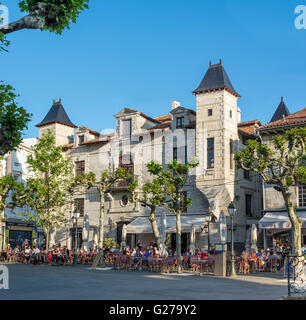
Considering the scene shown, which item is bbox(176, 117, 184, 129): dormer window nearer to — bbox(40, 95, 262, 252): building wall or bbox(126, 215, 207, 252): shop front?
bbox(40, 95, 262, 252): building wall

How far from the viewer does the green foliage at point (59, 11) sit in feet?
33.9

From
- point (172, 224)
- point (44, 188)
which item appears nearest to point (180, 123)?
point (172, 224)

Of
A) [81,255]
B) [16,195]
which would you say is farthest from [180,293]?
[16,195]

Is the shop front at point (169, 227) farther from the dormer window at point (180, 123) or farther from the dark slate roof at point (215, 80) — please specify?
the dark slate roof at point (215, 80)

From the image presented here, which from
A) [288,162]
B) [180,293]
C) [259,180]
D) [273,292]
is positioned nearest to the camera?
[180,293]

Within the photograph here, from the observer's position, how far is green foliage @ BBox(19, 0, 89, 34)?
33.9 feet

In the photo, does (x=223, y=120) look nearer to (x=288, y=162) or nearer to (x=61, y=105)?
(x=288, y=162)

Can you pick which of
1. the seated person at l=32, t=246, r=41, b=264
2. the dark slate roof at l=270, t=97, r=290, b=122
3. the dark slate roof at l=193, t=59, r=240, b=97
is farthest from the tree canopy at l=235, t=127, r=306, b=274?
the dark slate roof at l=270, t=97, r=290, b=122

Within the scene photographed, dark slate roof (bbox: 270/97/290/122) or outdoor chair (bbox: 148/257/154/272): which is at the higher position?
dark slate roof (bbox: 270/97/290/122)

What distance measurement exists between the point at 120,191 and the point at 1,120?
2590 cm

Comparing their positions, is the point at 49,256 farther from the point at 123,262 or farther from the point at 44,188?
the point at 123,262

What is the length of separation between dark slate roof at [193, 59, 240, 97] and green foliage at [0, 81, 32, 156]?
22019mm

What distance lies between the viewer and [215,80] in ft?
109
